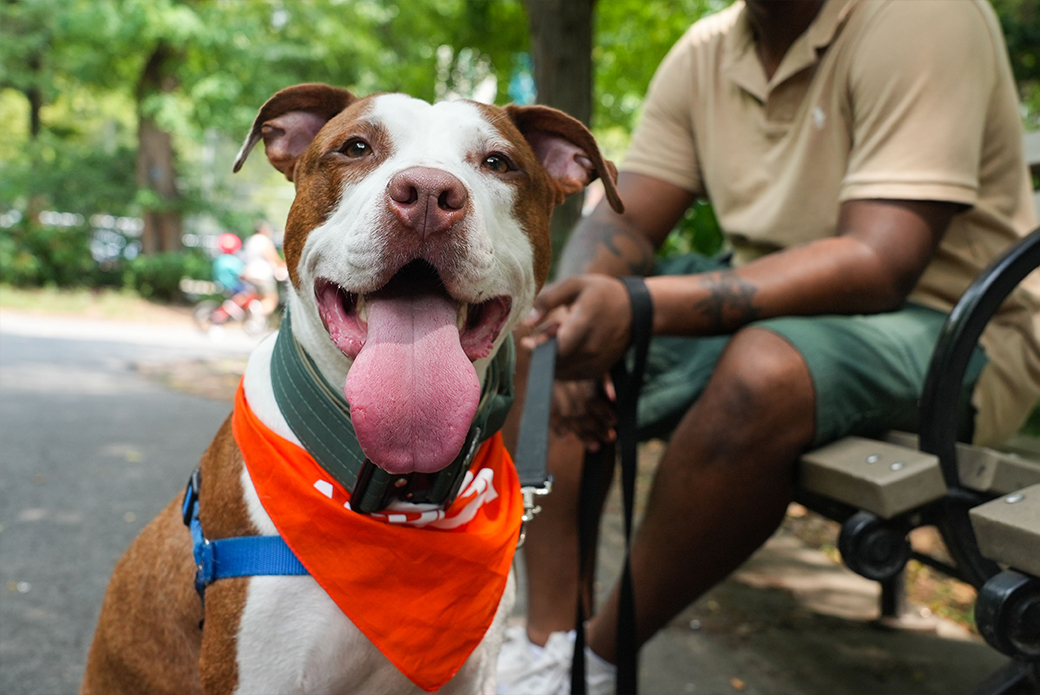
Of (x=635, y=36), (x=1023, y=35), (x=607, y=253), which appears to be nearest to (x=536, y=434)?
(x=607, y=253)

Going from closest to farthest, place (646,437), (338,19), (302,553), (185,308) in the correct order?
(302,553) < (646,437) < (338,19) < (185,308)

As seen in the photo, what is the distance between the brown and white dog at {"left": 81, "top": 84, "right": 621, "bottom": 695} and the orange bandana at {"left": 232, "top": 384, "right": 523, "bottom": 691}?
0.04 meters

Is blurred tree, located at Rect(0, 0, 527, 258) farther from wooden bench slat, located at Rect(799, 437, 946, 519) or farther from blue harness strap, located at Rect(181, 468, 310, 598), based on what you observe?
blue harness strap, located at Rect(181, 468, 310, 598)

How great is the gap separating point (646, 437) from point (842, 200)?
3.25 feet

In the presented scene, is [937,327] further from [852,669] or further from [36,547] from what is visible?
[36,547]

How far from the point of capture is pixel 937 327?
97.7 inches

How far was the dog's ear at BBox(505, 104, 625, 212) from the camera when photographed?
2.10 meters

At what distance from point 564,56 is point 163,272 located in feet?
42.4

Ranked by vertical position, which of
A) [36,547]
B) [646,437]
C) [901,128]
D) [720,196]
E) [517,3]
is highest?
[517,3]

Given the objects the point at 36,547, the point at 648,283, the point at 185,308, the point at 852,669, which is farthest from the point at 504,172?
the point at 185,308

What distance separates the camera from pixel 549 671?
2412 millimetres

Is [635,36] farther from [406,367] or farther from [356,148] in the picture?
[406,367]

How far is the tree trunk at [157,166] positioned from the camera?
1587 cm

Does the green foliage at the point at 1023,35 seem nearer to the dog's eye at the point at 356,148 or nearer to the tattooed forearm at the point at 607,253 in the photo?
the tattooed forearm at the point at 607,253
